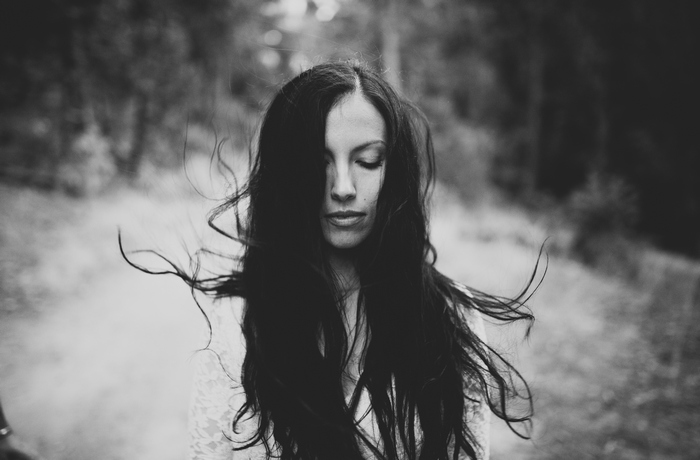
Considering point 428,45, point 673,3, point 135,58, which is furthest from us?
point 673,3

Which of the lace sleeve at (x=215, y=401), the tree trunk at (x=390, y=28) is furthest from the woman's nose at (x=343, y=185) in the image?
the tree trunk at (x=390, y=28)

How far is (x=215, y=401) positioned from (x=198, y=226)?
4709 mm

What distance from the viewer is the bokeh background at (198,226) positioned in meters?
3.79

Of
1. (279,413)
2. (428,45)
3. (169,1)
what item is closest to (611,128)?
(428,45)

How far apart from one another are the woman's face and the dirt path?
88 cm

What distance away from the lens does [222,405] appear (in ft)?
4.71

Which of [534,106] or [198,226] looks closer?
[198,226]

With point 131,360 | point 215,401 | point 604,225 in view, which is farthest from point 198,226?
point 604,225

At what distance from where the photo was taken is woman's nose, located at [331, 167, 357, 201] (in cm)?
131

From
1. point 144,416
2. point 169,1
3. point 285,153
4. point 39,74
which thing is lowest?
point 144,416

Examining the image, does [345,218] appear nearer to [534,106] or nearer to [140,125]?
[140,125]

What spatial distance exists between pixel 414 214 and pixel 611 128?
2728cm

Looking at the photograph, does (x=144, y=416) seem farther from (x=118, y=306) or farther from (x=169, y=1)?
(x=169, y=1)

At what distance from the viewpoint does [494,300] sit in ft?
5.62
